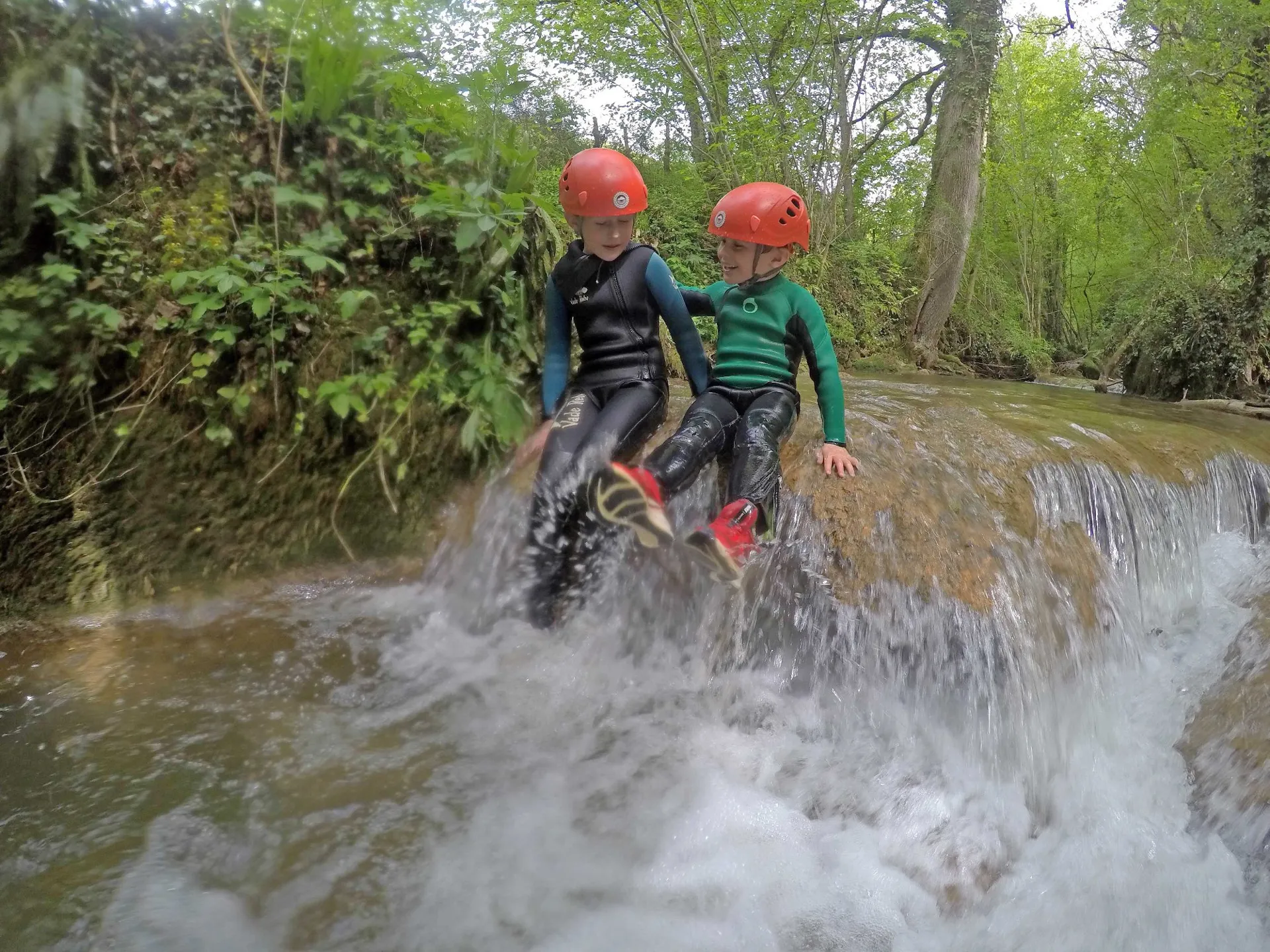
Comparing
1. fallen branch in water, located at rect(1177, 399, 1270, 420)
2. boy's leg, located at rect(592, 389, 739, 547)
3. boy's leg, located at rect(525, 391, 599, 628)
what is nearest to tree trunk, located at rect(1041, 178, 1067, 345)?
fallen branch in water, located at rect(1177, 399, 1270, 420)

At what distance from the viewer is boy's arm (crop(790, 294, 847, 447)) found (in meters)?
3.05

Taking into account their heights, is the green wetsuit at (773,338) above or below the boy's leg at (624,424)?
above

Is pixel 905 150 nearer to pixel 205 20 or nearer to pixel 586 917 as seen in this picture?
pixel 205 20

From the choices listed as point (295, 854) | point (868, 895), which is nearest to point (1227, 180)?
point (868, 895)

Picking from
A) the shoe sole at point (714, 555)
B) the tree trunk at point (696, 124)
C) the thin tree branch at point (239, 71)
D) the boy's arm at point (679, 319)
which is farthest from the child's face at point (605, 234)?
the tree trunk at point (696, 124)

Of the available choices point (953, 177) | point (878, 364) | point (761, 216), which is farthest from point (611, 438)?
point (953, 177)

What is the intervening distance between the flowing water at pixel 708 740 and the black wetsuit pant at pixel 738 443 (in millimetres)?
244

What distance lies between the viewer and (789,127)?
729 centimetres

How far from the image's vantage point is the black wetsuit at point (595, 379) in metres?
2.92

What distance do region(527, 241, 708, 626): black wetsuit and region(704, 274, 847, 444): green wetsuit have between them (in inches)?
7.0

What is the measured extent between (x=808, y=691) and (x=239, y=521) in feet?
8.48

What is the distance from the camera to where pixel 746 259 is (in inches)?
123

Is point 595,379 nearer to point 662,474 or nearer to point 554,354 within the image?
point 554,354

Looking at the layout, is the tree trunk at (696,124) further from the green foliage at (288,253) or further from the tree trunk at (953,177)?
the green foliage at (288,253)
